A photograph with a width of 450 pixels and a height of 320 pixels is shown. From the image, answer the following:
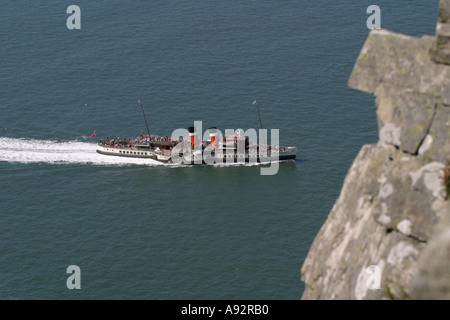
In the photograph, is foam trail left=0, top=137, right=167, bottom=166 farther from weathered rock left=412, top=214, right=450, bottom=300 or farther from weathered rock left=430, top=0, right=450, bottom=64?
weathered rock left=412, top=214, right=450, bottom=300

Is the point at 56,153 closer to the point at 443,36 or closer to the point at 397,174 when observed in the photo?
the point at 397,174

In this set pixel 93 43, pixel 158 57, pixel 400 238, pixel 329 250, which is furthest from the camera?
pixel 93 43

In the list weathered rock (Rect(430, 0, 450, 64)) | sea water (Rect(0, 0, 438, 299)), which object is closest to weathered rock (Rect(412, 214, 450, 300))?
weathered rock (Rect(430, 0, 450, 64))

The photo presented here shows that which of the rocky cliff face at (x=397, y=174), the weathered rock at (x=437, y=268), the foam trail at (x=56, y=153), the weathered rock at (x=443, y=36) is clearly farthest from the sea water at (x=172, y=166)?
the weathered rock at (x=437, y=268)

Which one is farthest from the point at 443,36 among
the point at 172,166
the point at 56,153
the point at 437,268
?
the point at 56,153

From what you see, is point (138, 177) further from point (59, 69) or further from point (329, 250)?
point (329, 250)

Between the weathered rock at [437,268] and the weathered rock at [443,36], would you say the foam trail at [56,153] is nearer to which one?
the weathered rock at [443,36]

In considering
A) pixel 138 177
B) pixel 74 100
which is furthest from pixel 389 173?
pixel 74 100

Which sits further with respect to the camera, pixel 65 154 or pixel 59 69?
pixel 59 69
